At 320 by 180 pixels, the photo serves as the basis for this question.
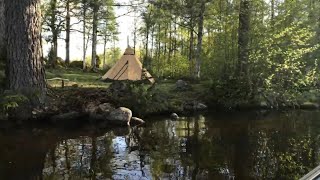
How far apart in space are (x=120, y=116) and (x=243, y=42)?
6.83 m

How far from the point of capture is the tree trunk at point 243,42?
15237mm

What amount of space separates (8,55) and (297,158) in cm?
824

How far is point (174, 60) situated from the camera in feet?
77.6

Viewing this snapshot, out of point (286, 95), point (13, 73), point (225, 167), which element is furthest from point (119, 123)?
point (286, 95)

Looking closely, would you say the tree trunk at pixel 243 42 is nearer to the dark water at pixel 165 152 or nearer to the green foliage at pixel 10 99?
the dark water at pixel 165 152

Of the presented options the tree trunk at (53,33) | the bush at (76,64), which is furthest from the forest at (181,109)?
the bush at (76,64)

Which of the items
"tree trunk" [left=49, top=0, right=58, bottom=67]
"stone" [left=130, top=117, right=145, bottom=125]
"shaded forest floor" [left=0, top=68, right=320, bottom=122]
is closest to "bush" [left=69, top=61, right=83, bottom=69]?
"tree trunk" [left=49, top=0, right=58, bottom=67]

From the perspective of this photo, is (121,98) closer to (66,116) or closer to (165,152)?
(66,116)

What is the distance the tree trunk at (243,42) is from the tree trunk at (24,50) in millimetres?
8113

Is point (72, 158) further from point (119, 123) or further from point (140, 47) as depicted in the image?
point (140, 47)

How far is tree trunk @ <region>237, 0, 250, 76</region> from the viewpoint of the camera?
15237mm

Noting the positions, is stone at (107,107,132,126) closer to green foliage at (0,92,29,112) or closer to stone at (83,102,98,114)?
stone at (83,102,98,114)

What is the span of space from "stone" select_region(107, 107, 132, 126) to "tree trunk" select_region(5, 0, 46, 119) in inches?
84.5

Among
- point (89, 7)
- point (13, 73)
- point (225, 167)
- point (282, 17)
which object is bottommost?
point (225, 167)
